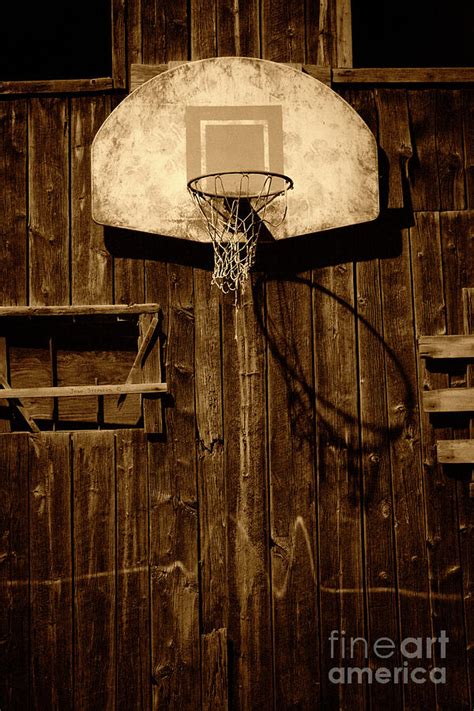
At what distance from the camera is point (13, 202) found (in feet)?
12.5

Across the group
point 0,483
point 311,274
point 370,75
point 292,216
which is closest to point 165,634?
point 0,483

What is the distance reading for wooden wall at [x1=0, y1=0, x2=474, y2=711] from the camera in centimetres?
366

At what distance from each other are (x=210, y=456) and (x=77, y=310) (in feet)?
3.90

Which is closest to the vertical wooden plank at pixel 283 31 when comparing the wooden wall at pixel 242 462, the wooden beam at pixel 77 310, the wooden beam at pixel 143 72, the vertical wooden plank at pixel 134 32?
the wooden wall at pixel 242 462

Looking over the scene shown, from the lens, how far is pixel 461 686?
3.69m

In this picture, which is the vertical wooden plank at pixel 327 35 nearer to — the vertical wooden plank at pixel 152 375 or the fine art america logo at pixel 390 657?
the vertical wooden plank at pixel 152 375

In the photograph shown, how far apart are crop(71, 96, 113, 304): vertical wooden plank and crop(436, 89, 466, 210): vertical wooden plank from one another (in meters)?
2.10

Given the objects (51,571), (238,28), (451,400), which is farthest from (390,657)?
(238,28)

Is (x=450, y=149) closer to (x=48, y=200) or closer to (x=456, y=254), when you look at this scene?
(x=456, y=254)

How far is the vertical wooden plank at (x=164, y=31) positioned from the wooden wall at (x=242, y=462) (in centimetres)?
1

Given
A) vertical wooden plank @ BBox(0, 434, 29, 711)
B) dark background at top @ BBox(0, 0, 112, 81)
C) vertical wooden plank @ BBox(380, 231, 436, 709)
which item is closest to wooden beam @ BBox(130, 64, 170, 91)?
vertical wooden plank @ BBox(380, 231, 436, 709)

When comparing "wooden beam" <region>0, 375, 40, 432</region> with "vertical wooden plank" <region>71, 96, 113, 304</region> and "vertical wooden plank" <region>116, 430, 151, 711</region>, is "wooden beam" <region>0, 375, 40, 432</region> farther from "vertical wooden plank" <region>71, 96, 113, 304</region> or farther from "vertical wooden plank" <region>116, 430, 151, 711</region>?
"vertical wooden plank" <region>71, 96, 113, 304</region>

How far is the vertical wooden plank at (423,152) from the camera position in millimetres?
3898

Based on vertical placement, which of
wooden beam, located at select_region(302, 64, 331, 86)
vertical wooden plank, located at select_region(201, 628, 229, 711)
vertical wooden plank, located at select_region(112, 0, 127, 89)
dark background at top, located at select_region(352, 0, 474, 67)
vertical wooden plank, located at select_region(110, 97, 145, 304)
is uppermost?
dark background at top, located at select_region(352, 0, 474, 67)
